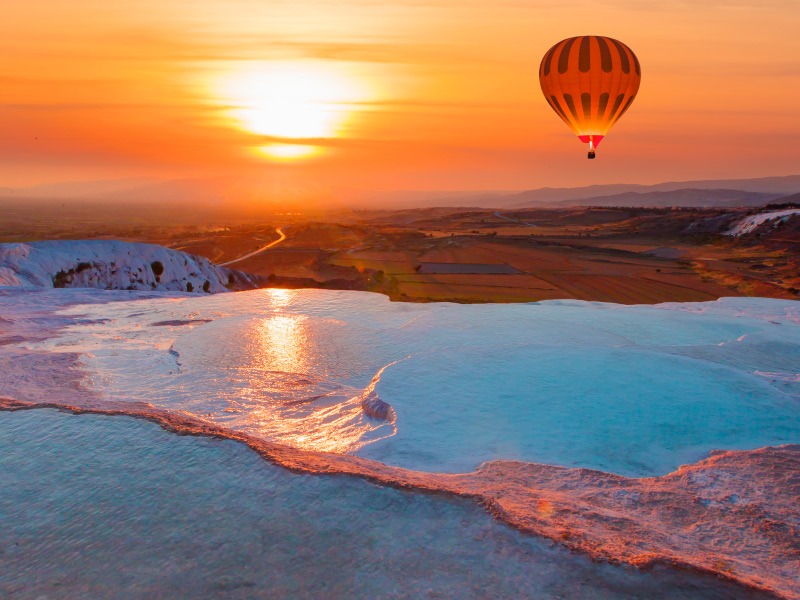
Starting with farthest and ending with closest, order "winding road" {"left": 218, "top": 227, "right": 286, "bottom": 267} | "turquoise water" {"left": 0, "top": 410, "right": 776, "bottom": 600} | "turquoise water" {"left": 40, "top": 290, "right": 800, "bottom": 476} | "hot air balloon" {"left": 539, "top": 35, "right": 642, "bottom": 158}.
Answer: "winding road" {"left": 218, "top": 227, "right": 286, "bottom": 267} < "hot air balloon" {"left": 539, "top": 35, "right": 642, "bottom": 158} < "turquoise water" {"left": 40, "top": 290, "right": 800, "bottom": 476} < "turquoise water" {"left": 0, "top": 410, "right": 776, "bottom": 600}

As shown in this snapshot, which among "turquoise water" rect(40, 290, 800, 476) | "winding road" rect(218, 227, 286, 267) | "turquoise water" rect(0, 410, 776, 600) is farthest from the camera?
"winding road" rect(218, 227, 286, 267)

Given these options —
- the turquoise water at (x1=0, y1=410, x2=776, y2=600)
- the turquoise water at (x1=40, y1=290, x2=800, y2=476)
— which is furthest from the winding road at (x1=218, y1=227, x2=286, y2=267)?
the turquoise water at (x1=0, y1=410, x2=776, y2=600)

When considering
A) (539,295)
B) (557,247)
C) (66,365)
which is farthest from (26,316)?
(557,247)

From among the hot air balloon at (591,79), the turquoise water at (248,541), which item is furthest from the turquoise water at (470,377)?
the hot air balloon at (591,79)

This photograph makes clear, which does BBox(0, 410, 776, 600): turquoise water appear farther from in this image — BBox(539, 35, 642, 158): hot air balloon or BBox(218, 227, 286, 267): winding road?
BBox(218, 227, 286, 267): winding road

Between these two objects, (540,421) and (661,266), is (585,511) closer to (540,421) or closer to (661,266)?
(540,421)

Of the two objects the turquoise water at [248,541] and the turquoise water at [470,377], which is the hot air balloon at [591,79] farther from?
the turquoise water at [248,541]

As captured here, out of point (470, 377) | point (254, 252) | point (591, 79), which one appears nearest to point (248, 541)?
point (470, 377)
